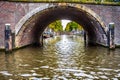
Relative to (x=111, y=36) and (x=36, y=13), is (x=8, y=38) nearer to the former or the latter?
(x=36, y=13)

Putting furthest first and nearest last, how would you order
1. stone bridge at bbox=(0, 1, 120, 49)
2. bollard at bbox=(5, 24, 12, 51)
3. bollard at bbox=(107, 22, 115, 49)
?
1. bollard at bbox=(107, 22, 115, 49)
2. stone bridge at bbox=(0, 1, 120, 49)
3. bollard at bbox=(5, 24, 12, 51)

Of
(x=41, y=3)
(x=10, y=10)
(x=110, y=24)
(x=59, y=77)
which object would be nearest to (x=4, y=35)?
(x=10, y=10)

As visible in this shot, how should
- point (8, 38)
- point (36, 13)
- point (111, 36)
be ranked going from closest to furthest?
point (8, 38) < point (36, 13) < point (111, 36)

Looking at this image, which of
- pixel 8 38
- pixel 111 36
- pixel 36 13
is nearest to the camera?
pixel 8 38

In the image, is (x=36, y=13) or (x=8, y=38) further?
(x=36, y=13)

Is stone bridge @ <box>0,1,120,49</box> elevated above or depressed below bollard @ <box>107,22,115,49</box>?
above


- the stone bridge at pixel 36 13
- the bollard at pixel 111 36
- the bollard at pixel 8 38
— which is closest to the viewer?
the bollard at pixel 8 38

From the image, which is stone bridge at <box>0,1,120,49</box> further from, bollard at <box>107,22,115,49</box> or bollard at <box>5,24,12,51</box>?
bollard at <box>5,24,12,51</box>

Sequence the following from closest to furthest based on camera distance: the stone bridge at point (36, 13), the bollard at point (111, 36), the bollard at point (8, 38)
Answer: the bollard at point (8, 38), the stone bridge at point (36, 13), the bollard at point (111, 36)

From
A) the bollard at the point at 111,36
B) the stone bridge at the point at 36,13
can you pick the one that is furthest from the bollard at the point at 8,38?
the bollard at the point at 111,36

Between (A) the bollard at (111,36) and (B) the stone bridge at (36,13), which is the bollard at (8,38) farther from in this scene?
(A) the bollard at (111,36)

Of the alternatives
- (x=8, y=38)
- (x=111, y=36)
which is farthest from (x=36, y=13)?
(x=111, y=36)

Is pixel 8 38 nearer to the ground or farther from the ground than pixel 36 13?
nearer to the ground

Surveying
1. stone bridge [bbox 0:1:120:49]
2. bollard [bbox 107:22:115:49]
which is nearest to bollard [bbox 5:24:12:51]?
stone bridge [bbox 0:1:120:49]
